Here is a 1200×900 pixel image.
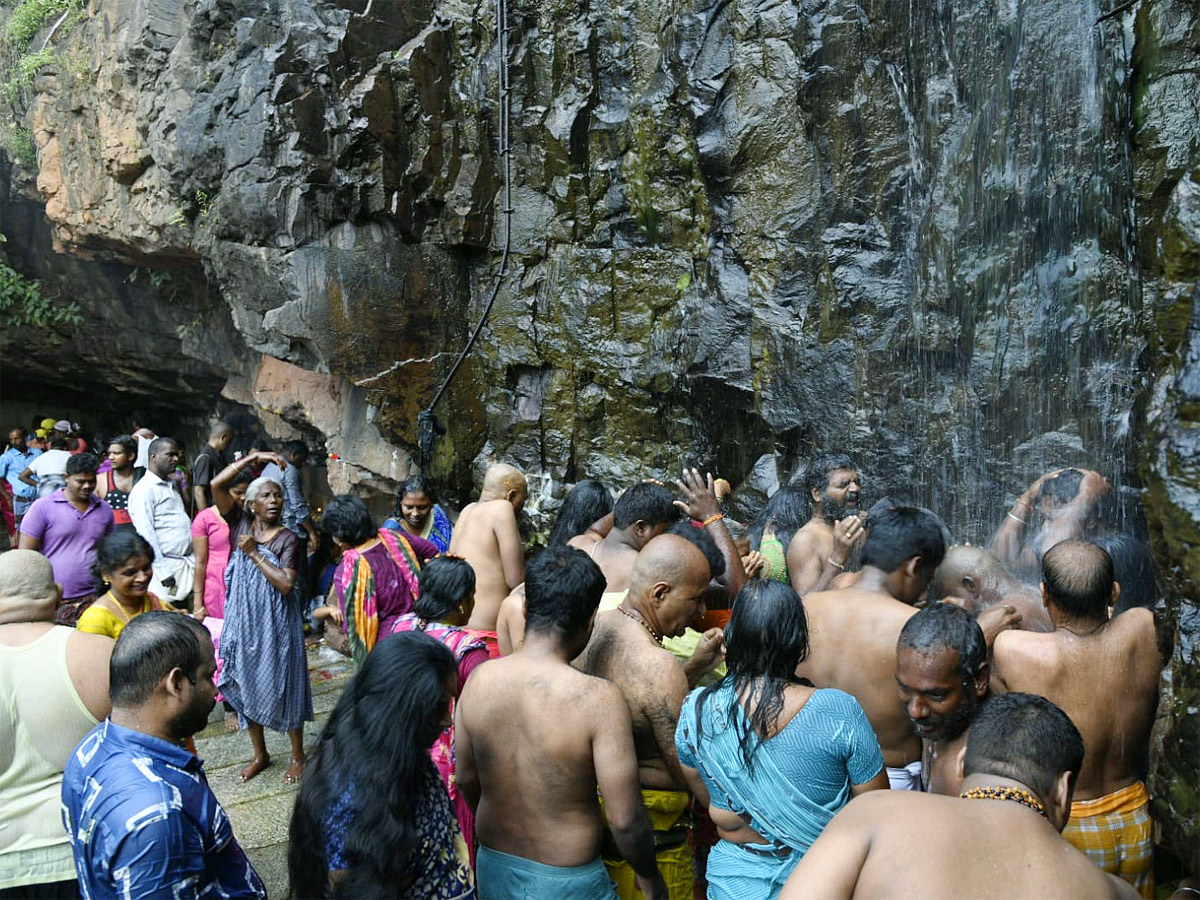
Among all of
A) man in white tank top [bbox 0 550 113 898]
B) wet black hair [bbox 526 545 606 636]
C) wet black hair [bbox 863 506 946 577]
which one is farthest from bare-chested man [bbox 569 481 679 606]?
man in white tank top [bbox 0 550 113 898]

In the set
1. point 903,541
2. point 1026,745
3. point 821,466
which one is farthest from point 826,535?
point 1026,745

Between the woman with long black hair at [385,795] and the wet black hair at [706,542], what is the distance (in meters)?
2.00

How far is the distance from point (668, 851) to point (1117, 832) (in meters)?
1.54

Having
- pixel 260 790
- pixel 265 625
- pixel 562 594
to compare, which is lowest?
pixel 260 790

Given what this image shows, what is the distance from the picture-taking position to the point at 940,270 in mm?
6953

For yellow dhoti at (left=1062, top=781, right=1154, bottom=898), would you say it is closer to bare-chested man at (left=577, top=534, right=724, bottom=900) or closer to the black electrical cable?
bare-chested man at (left=577, top=534, right=724, bottom=900)

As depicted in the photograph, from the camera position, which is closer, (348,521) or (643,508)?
(643,508)

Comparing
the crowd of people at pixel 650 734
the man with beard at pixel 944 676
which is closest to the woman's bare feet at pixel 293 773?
the crowd of people at pixel 650 734

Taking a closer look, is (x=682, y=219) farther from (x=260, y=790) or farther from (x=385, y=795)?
(x=385, y=795)

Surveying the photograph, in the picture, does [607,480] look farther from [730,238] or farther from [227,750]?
[227,750]

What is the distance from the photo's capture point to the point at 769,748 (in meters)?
2.50

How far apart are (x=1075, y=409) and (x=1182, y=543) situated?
3.15 meters

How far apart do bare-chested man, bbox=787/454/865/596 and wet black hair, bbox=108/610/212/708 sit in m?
2.78

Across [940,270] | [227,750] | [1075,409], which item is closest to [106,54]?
[227,750]
